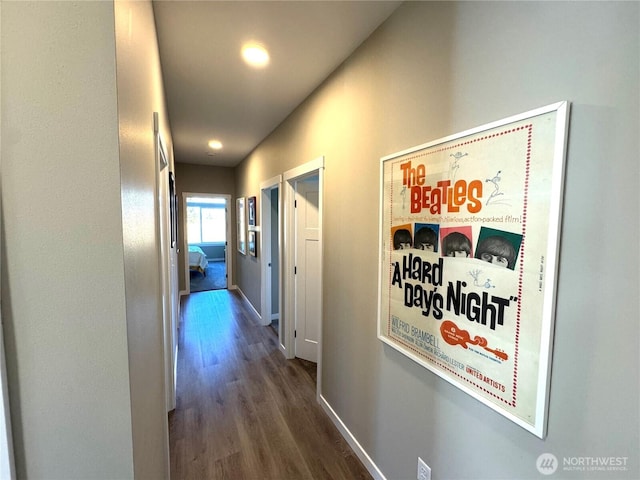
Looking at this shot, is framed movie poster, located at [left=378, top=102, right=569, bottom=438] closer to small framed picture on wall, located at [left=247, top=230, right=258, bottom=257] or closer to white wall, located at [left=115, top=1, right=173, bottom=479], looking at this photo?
white wall, located at [left=115, top=1, right=173, bottom=479]

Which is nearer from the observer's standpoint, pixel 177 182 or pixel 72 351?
pixel 72 351

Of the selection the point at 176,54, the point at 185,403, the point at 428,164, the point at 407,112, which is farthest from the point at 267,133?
the point at 185,403

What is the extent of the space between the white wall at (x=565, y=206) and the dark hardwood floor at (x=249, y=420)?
0.31 metres

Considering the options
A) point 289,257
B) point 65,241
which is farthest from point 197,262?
point 65,241

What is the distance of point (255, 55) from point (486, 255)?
1826 mm

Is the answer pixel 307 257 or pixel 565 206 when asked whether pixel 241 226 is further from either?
pixel 565 206

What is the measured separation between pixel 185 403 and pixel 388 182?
8.07 feet

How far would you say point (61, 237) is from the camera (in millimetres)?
631

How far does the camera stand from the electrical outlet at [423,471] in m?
1.29

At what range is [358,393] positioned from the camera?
184 centimetres

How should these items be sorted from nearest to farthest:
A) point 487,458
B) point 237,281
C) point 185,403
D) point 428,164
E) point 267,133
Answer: point 487,458 → point 428,164 → point 185,403 → point 267,133 → point 237,281

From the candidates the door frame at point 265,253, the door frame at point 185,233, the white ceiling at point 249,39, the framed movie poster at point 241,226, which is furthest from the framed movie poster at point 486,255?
the door frame at point 185,233

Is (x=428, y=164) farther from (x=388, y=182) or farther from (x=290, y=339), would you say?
(x=290, y=339)

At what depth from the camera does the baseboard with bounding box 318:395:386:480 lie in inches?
65.2
